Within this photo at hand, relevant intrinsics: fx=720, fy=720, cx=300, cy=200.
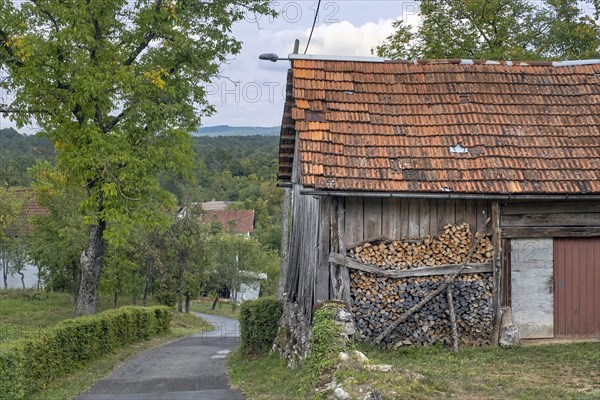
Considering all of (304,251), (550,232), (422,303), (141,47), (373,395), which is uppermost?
(141,47)

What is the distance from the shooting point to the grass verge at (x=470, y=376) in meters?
8.48

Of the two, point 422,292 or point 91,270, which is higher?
point 422,292

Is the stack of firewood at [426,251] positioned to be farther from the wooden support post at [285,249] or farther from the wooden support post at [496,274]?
the wooden support post at [285,249]

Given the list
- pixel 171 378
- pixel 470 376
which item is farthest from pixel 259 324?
pixel 470 376

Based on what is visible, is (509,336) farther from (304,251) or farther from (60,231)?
(60,231)

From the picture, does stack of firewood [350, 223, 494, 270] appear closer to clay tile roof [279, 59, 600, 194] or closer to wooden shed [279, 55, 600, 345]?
wooden shed [279, 55, 600, 345]

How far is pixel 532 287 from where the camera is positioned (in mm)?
12922

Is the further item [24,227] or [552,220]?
[24,227]

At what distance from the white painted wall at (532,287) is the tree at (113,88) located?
396 inches

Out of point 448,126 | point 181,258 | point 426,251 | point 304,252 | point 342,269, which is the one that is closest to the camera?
point 342,269

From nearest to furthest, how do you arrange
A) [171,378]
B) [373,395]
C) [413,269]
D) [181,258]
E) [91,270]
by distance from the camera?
[373,395]
[413,269]
[171,378]
[91,270]
[181,258]

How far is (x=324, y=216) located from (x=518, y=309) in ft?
12.8

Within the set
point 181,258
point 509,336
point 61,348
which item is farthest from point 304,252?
point 181,258

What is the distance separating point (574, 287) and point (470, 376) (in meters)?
4.20
